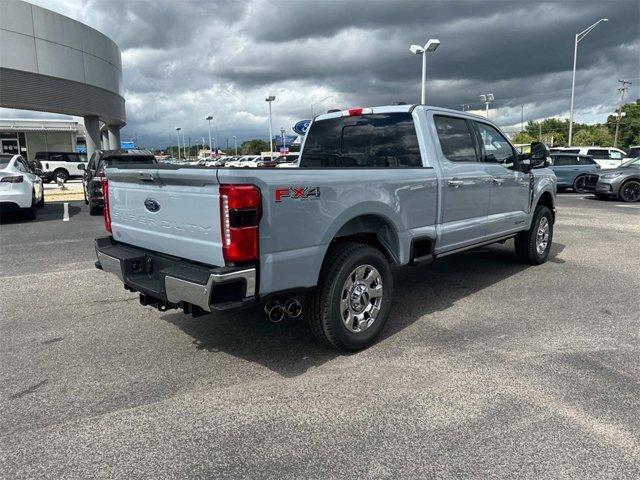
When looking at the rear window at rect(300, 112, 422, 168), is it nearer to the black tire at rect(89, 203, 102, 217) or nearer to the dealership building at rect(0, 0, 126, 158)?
the black tire at rect(89, 203, 102, 217)

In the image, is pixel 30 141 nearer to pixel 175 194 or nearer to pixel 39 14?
pixel 39 14

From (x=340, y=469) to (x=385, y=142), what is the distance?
3321 mm

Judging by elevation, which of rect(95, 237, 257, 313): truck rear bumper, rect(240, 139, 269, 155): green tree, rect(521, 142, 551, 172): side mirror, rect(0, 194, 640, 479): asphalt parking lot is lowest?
rect(0, 194, 640, 479): asphalt parking lot

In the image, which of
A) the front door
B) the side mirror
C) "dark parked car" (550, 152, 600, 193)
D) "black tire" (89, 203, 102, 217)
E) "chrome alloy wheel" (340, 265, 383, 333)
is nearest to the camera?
"chrome alloy wheel" (340, 265, 383, 333)

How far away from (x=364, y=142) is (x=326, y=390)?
108 inches

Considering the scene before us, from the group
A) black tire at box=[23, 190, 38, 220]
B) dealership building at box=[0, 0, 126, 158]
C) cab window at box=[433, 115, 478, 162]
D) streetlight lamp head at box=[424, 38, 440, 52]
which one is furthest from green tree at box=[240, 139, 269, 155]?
cab window at box=[433, 115, 478, 162]

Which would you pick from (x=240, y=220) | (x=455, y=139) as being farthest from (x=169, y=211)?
(x=455, y=139)

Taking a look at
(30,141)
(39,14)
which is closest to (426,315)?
(39,14)

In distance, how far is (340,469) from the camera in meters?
2.55

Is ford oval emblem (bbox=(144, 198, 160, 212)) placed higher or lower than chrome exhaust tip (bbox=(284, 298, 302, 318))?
higher

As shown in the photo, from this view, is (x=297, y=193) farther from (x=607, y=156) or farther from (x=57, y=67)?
(x=57, y=67)

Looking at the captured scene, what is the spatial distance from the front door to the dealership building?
82.6ft

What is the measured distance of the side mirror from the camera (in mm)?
6188

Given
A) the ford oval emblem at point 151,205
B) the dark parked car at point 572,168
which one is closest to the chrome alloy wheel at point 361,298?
the ford oval emblem at point 151,205
